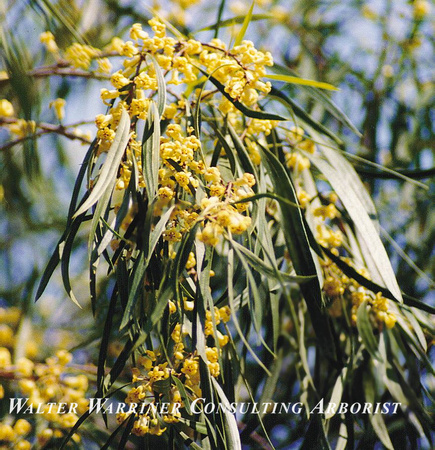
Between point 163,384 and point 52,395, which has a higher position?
point 163,384

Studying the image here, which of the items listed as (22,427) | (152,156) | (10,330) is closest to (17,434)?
(22,427)

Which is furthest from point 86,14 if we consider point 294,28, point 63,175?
point 294,28

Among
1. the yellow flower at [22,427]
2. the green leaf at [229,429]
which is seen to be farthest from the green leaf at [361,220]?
the yellow flower at [22,427]

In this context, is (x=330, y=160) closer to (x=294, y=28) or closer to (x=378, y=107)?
(x=378, y=107)

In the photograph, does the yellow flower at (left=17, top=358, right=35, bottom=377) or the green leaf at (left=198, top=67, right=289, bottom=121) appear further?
the yellow flower at (left=17, top=358, right=35, bottom=377)

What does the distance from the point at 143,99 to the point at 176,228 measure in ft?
0.68

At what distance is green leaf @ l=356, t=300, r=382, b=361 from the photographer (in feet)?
2.74

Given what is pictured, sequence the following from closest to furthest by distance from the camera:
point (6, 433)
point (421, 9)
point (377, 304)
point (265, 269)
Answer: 1. point (265, 269)
2. point (377, 304)
3. point (6, 433)
4. point (421, 9)

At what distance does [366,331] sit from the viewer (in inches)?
34.3

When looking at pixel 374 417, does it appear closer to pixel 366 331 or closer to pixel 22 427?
pixel 366 331

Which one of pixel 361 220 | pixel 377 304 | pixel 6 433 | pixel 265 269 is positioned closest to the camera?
pixel 265 269

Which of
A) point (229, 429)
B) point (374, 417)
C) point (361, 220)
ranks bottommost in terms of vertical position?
point (374, 417)

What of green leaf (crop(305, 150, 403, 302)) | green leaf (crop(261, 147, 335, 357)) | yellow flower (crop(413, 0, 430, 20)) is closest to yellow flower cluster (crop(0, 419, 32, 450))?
green leaf (crop(261, 147, 335, 357))

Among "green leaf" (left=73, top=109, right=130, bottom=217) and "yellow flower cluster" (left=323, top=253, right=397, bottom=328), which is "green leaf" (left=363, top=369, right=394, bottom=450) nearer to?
"yellow flower cluster" (left=323, top=253, right=397, bottom=328)
